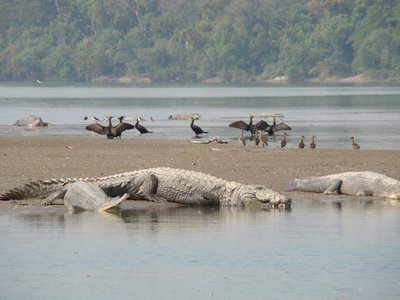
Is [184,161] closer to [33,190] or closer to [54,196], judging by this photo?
[33,190]

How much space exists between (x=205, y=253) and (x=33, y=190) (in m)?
4.23

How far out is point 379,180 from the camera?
18312mm

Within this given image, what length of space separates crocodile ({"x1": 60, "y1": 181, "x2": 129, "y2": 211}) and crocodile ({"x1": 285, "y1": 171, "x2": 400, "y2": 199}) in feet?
10.5

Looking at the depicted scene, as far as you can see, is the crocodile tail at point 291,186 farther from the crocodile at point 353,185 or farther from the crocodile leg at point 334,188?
the crocodile leg at point 334,188

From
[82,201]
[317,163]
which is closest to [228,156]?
[317,163]

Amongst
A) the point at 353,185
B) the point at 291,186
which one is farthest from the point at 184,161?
the point at 353,185

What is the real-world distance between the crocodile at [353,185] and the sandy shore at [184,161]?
0.45m

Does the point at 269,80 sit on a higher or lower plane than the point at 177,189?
higher

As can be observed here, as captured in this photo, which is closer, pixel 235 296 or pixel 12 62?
pixel 235 296

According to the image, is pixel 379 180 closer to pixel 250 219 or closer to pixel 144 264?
pixel 250 219

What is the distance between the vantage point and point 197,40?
14162cm

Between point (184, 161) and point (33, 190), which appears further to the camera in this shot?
point (184, 161)

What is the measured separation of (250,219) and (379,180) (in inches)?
113

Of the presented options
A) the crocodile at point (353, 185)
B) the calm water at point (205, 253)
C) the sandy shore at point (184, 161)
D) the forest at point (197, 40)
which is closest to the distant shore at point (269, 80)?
the forest at point (197, 40)
